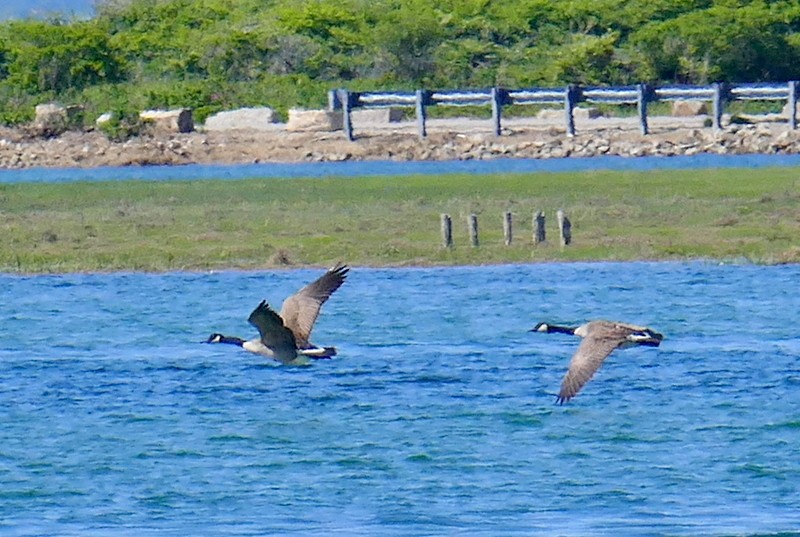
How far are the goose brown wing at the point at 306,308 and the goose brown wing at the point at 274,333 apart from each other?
3.9 inches

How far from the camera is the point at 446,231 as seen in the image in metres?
26.9

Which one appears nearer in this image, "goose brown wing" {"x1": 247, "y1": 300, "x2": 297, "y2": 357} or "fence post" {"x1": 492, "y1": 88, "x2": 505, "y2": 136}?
"goose brown wing" {"x1": 247, "y1": 300, "x2": 297, "y2": 357}

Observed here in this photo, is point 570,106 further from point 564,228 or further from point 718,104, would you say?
point 564,228

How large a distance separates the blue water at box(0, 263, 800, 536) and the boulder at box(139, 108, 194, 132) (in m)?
20.9

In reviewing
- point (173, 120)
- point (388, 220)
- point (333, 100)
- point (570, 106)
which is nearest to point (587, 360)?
point (388, 220)

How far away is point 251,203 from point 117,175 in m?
8.73

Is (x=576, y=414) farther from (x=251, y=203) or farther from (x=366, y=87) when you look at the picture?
(x=366, y=87)

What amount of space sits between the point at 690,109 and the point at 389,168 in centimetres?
927

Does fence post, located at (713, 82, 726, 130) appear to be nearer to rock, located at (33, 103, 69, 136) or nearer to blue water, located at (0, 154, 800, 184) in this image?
blue water, located at (0, 154, 800, 184)

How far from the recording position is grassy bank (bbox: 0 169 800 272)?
26.8m

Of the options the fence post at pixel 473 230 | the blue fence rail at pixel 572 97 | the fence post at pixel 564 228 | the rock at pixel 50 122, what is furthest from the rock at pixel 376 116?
the fence post at pixel 564 228

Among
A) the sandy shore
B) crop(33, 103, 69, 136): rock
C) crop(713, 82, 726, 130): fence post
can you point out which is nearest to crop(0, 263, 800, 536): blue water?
the sandy shore

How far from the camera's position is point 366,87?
53.5 m

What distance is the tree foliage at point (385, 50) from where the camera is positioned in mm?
53969
